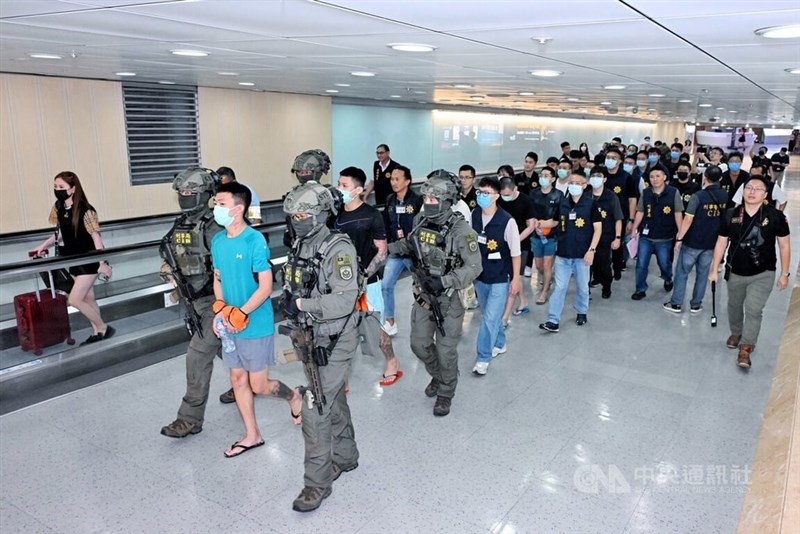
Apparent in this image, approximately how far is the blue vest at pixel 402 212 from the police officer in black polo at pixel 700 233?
10.8 feet

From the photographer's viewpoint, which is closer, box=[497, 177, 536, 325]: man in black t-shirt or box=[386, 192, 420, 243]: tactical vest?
box=[386, 192, 420, 243]: tactical vest

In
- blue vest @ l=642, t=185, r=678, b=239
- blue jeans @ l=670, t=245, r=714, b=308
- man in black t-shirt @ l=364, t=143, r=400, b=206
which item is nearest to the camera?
blue jeans @ l=670, t=245, r=714, b=308

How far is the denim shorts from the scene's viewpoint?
694 cm

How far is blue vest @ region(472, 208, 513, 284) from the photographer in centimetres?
468

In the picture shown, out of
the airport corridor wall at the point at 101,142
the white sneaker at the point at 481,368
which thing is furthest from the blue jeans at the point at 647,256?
the airport corridor wall at the point at 101,142

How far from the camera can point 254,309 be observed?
11.1 feet

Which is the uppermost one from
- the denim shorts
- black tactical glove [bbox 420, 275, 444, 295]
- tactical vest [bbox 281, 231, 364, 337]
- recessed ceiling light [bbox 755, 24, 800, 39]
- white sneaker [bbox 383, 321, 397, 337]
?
recessed ceiling light [bbox 755, 24, 800, 39]

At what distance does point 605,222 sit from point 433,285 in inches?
145

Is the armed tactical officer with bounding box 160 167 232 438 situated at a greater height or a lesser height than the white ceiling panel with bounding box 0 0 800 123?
lesser

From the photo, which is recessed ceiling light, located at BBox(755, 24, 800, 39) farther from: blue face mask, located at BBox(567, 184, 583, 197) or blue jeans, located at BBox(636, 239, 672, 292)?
blue jeans, located at BBox(636, 239, 672, 292)

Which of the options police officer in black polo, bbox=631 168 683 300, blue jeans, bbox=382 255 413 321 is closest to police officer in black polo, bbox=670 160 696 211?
police officer in black polo, bbox=631 168 683 300

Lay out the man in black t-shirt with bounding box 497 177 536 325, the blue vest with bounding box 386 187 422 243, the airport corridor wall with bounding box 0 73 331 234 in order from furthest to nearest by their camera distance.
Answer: the airport corridor wall with bounding box 0 73 331 234 → the man in black t-shirt with bounding box 497 177 536 325 → the blue vest with bounding box 386 187 422 243

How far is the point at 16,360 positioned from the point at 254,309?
2991 mm

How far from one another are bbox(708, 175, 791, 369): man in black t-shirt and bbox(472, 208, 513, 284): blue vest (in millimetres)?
2162
